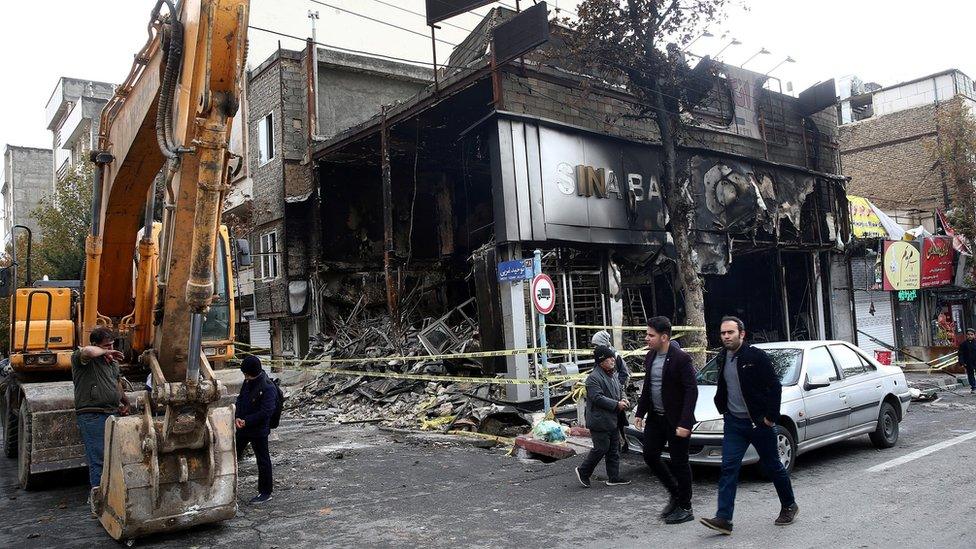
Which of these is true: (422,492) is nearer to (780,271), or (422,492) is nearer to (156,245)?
(156,245)

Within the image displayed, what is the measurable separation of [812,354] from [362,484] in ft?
19.1

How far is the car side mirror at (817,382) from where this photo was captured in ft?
25.0

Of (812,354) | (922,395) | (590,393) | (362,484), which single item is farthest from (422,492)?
(922,395)

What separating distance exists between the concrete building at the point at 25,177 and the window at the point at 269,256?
89.4ft

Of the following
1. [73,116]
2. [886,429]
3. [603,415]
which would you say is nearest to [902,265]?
[886,429]

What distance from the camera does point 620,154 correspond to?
1588cm

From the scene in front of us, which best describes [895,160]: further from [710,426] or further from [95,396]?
[95,396]

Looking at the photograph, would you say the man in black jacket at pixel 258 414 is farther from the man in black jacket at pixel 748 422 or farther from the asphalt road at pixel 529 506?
the man in black jacket at pixel 748 422

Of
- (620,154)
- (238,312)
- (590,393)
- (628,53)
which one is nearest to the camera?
(590,393)

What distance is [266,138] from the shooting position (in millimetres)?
19969

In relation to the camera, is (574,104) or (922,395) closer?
(922,395)

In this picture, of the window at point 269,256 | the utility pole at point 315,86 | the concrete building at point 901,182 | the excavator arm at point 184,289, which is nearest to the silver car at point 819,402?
the excavator arm at point 184,289

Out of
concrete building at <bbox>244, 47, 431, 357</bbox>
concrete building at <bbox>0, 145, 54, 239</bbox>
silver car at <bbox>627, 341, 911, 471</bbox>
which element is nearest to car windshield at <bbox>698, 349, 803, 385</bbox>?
silver car at <bbox>627, 341, 911, 471</bbox>

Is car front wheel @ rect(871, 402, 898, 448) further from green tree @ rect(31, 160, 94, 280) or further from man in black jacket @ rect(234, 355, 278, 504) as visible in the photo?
green tree @ rect(31, 160, 94, 280)
